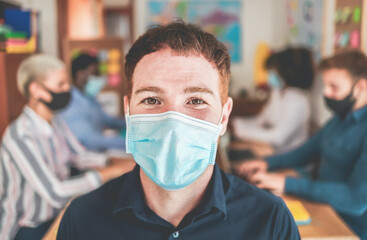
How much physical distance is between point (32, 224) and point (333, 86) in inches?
69.8

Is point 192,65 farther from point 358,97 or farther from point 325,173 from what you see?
point 325,173

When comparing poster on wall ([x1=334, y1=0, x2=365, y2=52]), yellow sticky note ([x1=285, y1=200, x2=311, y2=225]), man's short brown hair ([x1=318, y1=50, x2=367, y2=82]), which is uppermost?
poster on wall ([x1=334, y1=0, x2=365, y2=52])

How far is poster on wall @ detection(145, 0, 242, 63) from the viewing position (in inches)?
208

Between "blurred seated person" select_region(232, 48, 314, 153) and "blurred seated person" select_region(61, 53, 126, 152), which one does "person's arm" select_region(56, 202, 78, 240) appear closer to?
"blurred seated person" select_region(61, 53, 126, 152)

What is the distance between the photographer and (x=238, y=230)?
0.96m

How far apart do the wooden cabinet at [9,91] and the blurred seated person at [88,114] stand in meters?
0.68

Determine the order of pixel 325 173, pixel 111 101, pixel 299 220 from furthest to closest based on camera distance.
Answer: pixel 111 101
pixel 325 173
pixel 299 220

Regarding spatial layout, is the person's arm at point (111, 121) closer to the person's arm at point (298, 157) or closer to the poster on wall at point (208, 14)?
the person's arm at point (298, 157)

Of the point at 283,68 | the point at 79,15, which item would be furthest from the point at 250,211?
the point at 79,15

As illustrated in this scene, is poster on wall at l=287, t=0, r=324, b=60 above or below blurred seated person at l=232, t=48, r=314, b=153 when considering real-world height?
above

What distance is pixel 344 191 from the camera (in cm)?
164

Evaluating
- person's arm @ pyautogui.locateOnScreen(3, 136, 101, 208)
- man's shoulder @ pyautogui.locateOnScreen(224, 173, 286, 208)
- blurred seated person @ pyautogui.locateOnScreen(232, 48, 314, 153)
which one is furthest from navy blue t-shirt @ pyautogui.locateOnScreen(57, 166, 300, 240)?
blurred seated person @ pyautogui.locateOnScreen(232, 48, 314, 153)

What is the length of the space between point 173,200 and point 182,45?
1.41ft

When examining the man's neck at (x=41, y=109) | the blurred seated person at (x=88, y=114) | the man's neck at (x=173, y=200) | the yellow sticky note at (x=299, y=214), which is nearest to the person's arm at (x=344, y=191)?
the yellow sticky note at (x=299, y=214)
